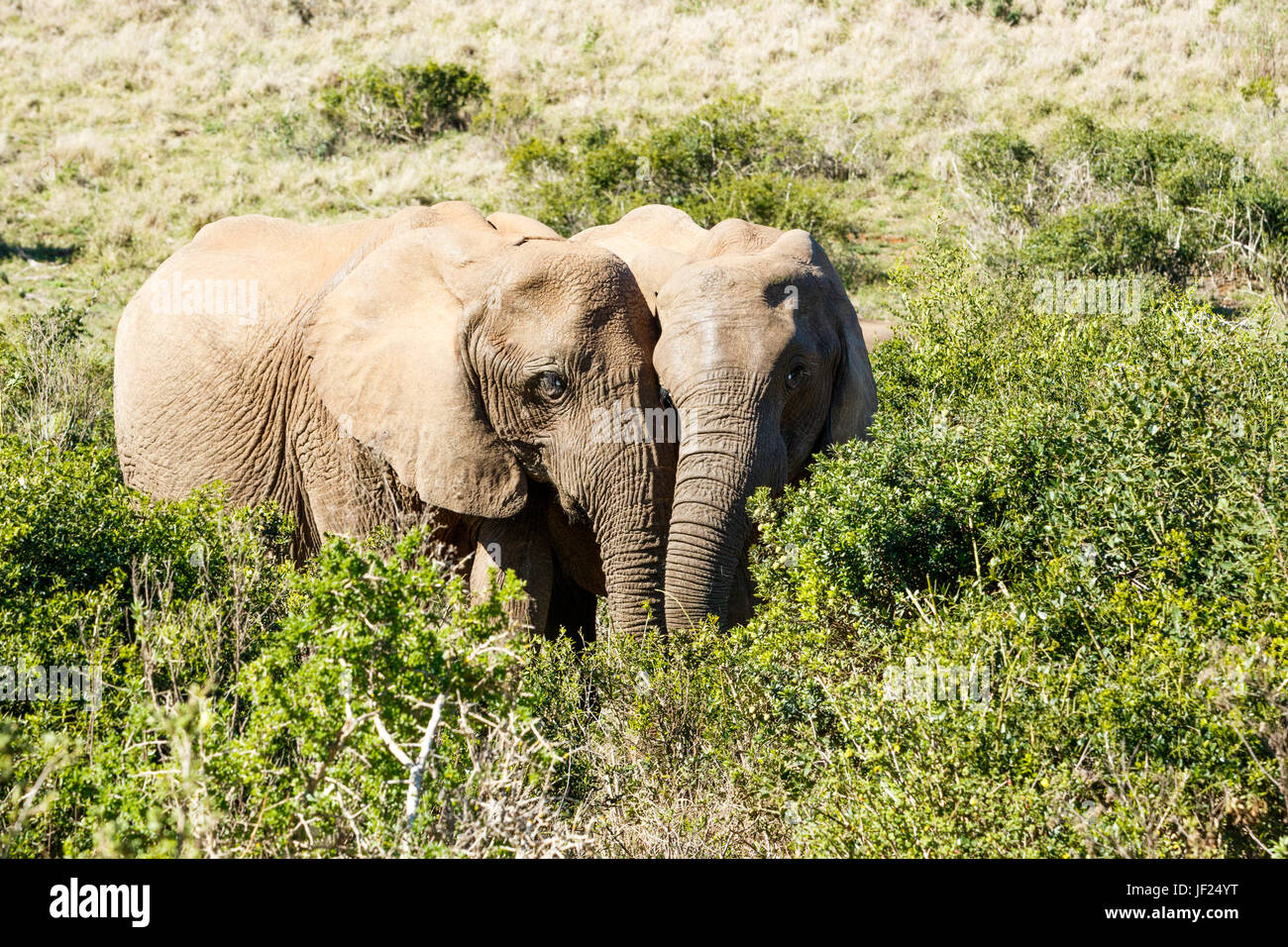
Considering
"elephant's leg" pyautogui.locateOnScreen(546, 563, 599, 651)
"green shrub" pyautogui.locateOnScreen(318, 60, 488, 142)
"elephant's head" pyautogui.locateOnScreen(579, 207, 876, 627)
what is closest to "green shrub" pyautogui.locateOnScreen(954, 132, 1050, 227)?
"green shrub" pyautogui.locateOnScreen(318, 60, 488, 142)

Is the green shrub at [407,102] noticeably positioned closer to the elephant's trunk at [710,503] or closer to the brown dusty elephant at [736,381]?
the brown dusty elephant at [736,381]

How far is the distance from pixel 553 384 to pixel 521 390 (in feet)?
0.71

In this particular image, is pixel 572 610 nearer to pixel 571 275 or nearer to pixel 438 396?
pixel 438 396

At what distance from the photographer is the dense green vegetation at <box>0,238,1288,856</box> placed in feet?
16.1

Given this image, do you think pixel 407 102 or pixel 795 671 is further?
pixel 407 102

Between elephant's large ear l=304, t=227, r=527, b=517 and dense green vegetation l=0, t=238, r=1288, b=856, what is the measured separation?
663 millimetres

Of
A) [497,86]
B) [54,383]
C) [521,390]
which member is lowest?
[497,86]

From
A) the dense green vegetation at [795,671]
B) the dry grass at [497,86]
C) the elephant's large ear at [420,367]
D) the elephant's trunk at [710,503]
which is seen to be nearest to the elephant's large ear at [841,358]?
the dense green vegetation at [795,671]

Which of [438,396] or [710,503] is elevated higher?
[438,396]

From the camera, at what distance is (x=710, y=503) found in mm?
7285

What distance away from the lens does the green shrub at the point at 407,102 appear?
27859 millimetres

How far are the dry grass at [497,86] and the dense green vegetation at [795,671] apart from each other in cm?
1231

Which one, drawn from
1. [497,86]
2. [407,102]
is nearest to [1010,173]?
[407,102]

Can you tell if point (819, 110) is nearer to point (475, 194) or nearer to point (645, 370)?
point (475, 194)
